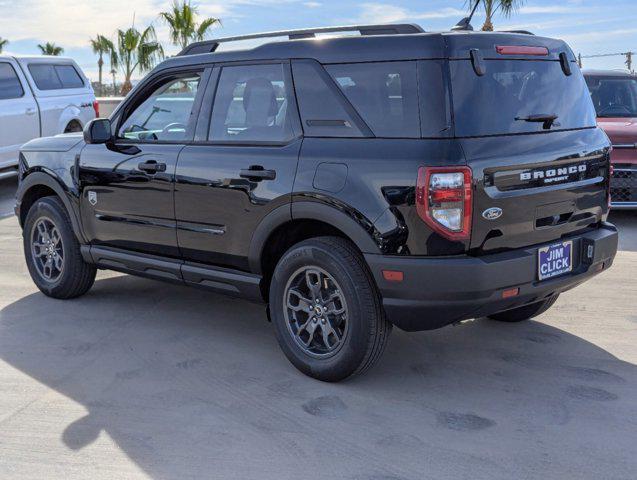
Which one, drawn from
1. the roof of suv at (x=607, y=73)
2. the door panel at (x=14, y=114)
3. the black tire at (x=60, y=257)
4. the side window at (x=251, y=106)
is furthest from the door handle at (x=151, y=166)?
the door panel at (x=14, y=114)

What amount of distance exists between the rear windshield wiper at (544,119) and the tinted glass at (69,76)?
10298 millimetres

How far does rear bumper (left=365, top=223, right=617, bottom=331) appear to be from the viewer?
3.78 m

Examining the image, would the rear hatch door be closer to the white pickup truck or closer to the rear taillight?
the rear taillight

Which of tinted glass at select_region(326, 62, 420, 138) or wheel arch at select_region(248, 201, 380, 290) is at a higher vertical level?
tinted glass at select_region(326, 62, 420, 138)

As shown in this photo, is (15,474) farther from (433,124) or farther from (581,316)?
(581,316)

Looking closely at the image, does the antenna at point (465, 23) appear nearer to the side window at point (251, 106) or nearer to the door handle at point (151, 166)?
the side window at point (251, 106)

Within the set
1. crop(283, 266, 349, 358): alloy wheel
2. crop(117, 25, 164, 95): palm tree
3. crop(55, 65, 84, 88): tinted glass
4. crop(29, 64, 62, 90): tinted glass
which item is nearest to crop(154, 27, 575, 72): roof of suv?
crop(283, 266, 349, 358): alloy wheel

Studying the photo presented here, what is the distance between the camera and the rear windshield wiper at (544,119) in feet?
13.6

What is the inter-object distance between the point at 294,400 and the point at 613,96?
750cm

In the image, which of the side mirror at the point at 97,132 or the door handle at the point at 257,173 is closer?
the door handle at the point at 257,173

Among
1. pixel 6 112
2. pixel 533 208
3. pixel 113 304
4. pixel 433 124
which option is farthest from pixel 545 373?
pixel 6 112

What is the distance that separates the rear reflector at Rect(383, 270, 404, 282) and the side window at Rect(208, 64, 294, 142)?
98 cm

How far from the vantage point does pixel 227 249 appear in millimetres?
4703

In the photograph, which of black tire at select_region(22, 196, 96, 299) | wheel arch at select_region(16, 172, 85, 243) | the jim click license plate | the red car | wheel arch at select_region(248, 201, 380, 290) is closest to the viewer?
wheel arch at select_region(248, 201, 380, 290)
